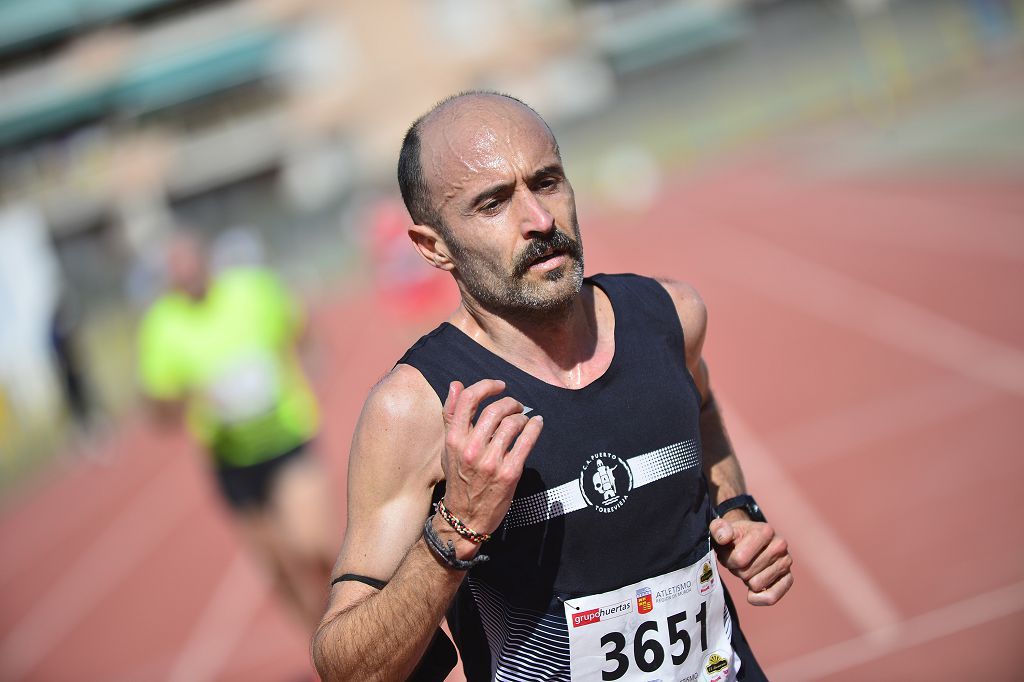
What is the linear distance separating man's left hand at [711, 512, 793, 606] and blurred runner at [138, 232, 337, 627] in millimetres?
3193

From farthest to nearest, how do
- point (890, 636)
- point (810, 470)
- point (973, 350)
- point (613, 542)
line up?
point (973, 350), point (810, 470), point (890, 636), point (613, 542)

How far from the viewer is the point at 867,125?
26.0 meters

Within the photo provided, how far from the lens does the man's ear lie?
189 centimetres

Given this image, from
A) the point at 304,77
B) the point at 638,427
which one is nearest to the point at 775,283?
the point at 638,427

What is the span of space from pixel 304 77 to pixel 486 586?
33.8 m

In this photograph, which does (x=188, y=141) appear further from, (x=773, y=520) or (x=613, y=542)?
(x=613, y=542)

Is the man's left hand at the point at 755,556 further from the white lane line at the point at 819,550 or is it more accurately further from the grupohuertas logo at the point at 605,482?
the white lane line at the point at 819,550

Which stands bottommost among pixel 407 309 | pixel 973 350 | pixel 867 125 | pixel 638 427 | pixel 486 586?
pixel 867 125

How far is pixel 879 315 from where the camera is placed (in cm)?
960

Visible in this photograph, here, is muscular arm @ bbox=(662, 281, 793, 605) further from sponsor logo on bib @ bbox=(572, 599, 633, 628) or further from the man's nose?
the man's nose

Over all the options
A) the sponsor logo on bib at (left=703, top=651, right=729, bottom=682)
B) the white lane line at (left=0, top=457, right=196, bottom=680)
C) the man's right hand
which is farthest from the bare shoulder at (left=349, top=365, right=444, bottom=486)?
the white lane line at (left=0, top=457, right=196, bottom=680)

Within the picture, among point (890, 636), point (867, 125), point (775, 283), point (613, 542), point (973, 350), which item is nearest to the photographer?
point (613, 542)

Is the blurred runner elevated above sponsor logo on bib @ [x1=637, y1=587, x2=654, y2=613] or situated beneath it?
situated beneath

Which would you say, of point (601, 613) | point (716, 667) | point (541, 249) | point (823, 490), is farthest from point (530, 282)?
point (823, 490)
